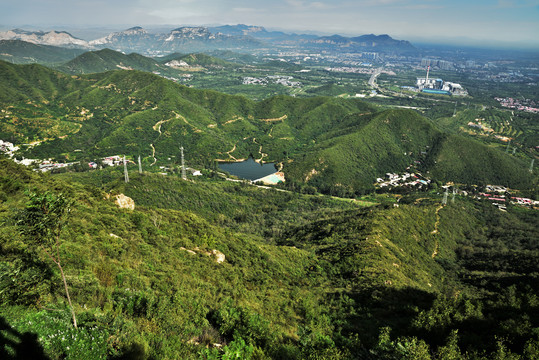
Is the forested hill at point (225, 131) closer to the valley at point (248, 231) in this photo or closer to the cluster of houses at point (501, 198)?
the valley at point (248, 231)

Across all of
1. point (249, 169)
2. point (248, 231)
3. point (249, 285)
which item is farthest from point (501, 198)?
point (249, 285)

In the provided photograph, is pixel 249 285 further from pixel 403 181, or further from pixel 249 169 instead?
pixel 403 181

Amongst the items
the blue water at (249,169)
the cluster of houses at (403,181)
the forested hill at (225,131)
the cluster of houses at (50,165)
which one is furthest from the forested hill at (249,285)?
the forested hill at (225,131)

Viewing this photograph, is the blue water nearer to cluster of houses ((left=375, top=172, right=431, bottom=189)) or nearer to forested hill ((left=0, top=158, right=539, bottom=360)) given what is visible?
cluster of houses ((left=375, top=172, right=431, bottom=189))

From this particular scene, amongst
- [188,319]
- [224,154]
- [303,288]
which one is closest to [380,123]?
[224,154]

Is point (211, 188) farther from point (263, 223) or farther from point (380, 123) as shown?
point (380, 123)

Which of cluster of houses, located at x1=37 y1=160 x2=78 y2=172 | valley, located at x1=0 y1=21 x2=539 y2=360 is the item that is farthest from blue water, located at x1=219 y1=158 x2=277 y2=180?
cluster of houses, located at x1=37 y1=160 x2=78 y2=172
